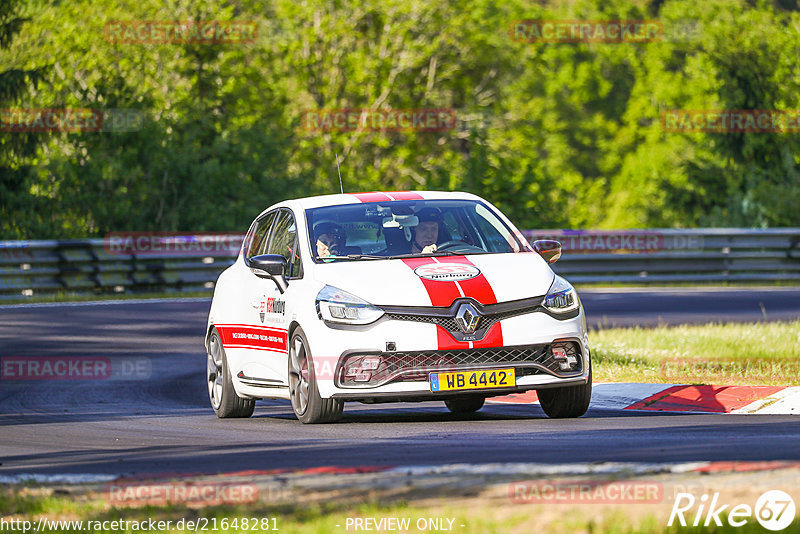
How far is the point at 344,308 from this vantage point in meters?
10.1

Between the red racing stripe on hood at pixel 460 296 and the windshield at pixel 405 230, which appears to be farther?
the windshield at pixel 405 230

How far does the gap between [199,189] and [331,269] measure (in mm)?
24248

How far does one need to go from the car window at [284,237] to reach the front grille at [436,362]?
1.51 meters

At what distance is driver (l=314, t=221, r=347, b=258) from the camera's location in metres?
10.9

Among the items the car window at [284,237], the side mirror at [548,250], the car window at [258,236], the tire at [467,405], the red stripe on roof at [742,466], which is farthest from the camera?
the car window at [258,236]

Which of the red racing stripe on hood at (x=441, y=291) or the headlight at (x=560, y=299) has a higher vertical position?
the red racing stripe on hood at (x=441, y=291)

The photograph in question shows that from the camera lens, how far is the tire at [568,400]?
415 inches

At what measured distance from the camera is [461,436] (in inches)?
366

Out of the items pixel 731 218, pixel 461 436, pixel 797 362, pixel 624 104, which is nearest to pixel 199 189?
pixel 731 218

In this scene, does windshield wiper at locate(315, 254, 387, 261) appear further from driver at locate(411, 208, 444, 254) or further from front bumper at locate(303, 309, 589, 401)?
front bumper at locate(303, 309, 589, 401)

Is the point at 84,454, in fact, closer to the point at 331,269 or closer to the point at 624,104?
the point at 331,269

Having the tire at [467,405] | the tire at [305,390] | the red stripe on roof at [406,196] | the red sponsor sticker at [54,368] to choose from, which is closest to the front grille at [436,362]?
the tire at [305,390]

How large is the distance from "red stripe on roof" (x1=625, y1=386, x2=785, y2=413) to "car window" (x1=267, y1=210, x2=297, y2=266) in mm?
2994

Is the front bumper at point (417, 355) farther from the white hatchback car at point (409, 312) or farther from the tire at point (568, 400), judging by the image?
the tire at point (568, 400)
